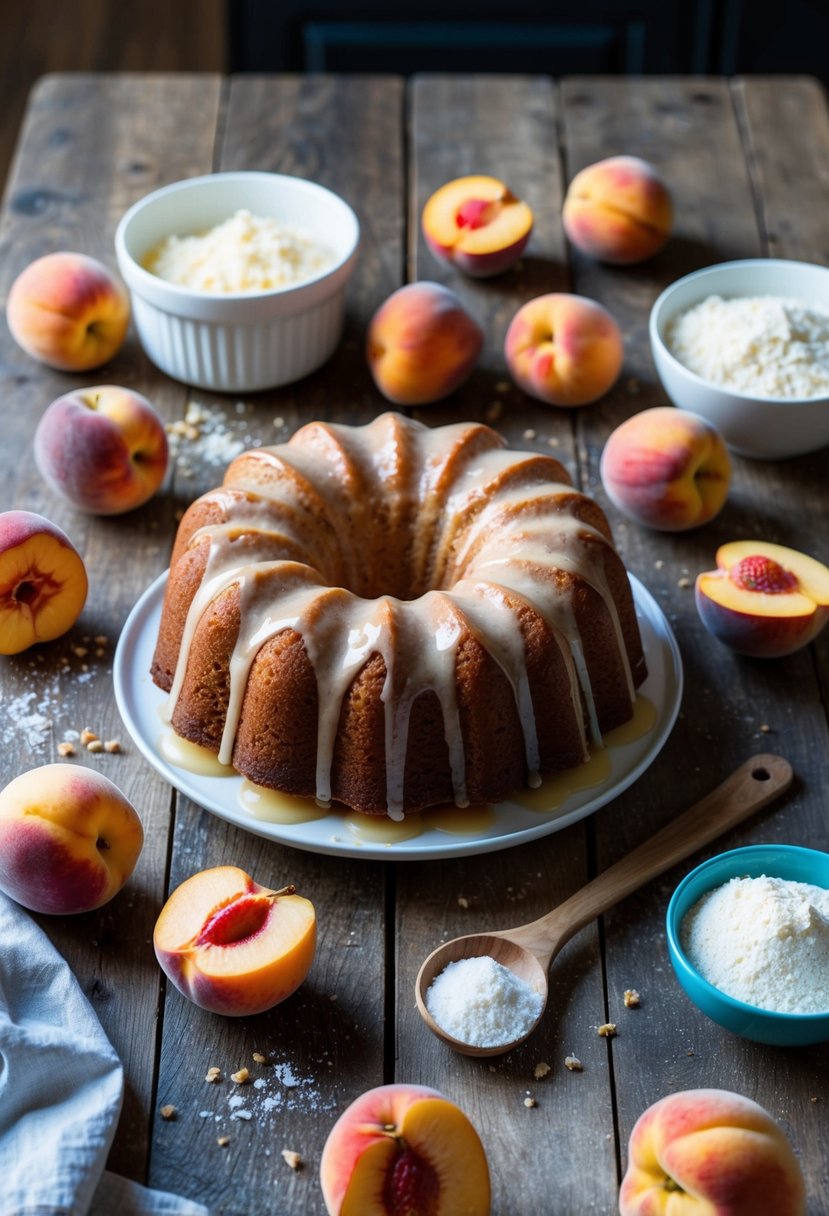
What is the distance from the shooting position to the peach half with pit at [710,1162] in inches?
43.5

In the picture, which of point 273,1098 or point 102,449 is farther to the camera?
point 102,449

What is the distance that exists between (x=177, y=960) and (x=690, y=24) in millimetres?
3052

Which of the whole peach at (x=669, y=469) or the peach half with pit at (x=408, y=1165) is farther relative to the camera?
the whole peach at (x=669, y=469)

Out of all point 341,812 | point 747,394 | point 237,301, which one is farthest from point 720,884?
point 237,301

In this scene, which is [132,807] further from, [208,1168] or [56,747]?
[208,1168]

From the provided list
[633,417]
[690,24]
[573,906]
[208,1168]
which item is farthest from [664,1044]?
[690,24]

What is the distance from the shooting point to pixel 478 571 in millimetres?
1582

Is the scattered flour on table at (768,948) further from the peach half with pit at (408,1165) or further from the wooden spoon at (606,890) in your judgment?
the peach half with pit at (408,1165)

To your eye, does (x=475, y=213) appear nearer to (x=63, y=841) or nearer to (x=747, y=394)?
(x=747, y=394)

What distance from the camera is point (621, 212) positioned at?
7.72ft

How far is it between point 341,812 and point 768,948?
0.46 metres

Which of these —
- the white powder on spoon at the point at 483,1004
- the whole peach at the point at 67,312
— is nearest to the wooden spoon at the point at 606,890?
the white powder on spoon at the point at 483,1004

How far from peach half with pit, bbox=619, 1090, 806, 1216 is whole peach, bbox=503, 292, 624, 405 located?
1168 mm

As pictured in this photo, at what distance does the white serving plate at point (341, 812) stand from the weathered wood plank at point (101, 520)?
0.18ft
